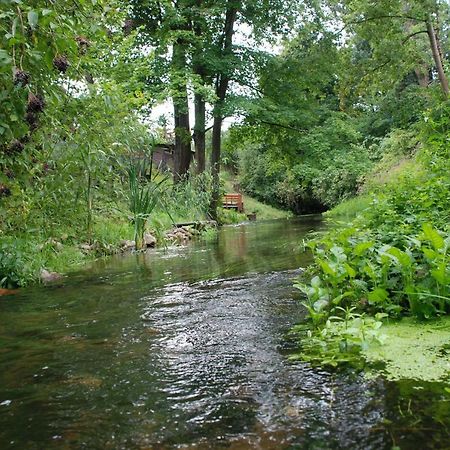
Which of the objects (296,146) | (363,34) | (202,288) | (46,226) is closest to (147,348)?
(202,288)

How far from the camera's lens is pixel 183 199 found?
1070 cm

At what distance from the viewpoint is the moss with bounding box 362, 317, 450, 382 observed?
1.69 meters

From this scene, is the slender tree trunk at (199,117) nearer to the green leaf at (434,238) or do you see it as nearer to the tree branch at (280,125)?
the tree branch at (280,125)

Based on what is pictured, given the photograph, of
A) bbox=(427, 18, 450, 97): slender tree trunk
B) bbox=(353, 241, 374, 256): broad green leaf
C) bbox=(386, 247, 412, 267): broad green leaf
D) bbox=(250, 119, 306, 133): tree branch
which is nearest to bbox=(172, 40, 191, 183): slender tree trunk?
bbox=(250, 119, 306, 133): tree branch

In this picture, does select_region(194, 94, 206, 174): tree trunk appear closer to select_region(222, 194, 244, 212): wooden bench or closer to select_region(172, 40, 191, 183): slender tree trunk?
select_region(172, 40, 191, 183): slender tree trunk

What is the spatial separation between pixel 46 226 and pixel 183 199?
5.78m

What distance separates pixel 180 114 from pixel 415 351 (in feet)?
42.7

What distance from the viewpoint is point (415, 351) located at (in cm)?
189

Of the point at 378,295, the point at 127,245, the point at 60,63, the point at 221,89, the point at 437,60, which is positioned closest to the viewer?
the point at 378,295

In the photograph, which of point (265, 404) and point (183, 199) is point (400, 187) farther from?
point (183, 199)

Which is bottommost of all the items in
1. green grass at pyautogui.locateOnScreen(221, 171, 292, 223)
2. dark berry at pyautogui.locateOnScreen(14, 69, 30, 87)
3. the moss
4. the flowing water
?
green grass at pyautogui.locateOnScreen(221, 171, 292, 223)

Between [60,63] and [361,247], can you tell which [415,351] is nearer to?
[361,247]

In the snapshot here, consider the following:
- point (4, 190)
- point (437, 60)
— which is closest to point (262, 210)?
point (437, 60)

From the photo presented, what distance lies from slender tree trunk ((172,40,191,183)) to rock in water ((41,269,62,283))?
7.57 metres
